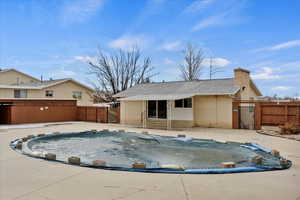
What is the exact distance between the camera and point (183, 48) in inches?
1351

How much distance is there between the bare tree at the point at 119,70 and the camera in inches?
1246

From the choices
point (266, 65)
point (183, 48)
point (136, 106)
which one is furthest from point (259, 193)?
point (183, 48)

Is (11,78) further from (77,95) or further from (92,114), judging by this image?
(92,114)

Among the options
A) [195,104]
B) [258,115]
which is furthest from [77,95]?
[258,115]

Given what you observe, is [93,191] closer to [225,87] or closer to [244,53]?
[225,87]

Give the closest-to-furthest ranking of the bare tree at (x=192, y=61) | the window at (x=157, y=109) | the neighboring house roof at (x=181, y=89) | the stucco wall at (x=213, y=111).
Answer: the stucco wall at (x=213, y=111), the neighboring house roof at (x=181, y=89), the window at (x=157, y=109), the bare tree at (x=192, y=61)

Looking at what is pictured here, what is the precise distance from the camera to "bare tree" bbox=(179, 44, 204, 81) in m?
34.4

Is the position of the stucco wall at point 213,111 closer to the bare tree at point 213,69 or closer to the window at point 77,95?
the bare tree at point 213,69

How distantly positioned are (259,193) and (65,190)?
372 cm

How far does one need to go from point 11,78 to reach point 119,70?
1684cm

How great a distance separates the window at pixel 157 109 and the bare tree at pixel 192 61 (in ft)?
56.3

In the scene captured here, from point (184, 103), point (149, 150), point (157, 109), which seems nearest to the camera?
point (149, 150)

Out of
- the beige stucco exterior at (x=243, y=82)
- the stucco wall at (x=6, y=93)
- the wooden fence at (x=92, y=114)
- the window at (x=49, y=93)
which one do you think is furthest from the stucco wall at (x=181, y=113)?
the stucco wall at (x=6, y=93)

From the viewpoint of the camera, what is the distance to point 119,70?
1288 inches
